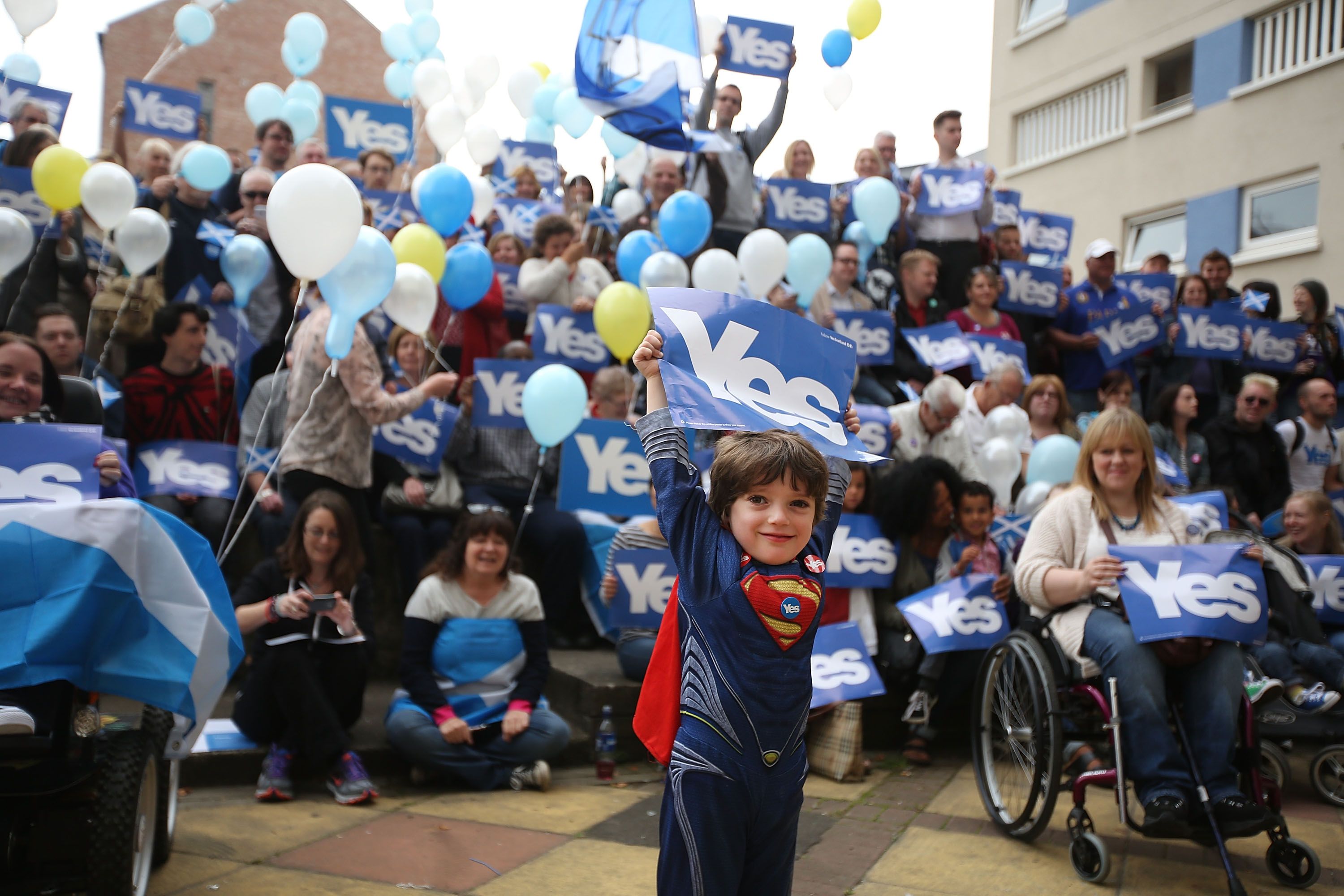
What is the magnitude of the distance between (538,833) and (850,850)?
1.13m

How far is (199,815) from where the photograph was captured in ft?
12.9

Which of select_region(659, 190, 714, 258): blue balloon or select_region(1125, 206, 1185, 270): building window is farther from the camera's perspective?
select_region(1125, 206, 1185, 270): building window

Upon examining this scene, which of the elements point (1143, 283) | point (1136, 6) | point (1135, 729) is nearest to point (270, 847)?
point (1135, 729)

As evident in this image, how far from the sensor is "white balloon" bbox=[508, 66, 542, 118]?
1075 cm

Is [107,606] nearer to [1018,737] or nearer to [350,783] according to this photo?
[350,783]

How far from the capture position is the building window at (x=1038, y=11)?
18500mm

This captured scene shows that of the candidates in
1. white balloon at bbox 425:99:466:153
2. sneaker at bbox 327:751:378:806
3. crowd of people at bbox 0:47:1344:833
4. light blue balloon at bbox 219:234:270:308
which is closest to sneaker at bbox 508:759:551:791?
crowd of people at bbox 0:47:1344:833

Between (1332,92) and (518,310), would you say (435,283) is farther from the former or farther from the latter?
(1332,92)

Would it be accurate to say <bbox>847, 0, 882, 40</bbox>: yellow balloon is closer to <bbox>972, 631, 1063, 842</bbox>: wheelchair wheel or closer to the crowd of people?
the crowd of people

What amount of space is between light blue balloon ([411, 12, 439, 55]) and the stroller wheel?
8942 mm

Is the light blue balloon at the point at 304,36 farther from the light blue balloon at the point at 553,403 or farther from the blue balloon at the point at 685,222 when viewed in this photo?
the light blue balloon at the point at 553,403

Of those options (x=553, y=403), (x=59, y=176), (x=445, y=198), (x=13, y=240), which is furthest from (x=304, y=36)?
(x=553, y=403)

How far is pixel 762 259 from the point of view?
693 centimetres

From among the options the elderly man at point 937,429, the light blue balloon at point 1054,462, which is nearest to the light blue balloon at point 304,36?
the elderly man at point 937,429
